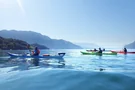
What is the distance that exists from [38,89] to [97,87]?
12.4 feet

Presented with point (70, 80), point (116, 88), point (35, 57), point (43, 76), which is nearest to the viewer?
point (116, 88)

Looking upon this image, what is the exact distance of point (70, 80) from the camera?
11.5 metres

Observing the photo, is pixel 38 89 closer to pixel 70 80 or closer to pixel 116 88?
pixel 70 80

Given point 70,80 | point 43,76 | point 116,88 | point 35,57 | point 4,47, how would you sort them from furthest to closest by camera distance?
point 4,47 → point 35,57 → point 43,76 → point 70,80 → point 116,88

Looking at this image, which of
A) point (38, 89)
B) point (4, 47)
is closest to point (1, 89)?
point (38, 89)

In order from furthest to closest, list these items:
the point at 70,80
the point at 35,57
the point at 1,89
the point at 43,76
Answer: the point at 35,57, the point at 43,76, the point at 70,80, the point at 1,89

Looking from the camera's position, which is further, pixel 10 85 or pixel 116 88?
pixel 10 85

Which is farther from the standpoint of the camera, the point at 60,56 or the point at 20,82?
the point at 60,56

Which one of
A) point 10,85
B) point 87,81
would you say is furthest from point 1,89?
point 87,81

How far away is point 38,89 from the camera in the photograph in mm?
10266

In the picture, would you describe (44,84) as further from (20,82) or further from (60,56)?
(60,56)

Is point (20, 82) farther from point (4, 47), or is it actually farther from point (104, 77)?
point (4, 47)

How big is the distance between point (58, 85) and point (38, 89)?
1351mm

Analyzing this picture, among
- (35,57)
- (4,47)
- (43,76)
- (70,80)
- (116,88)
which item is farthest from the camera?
(4,47)
